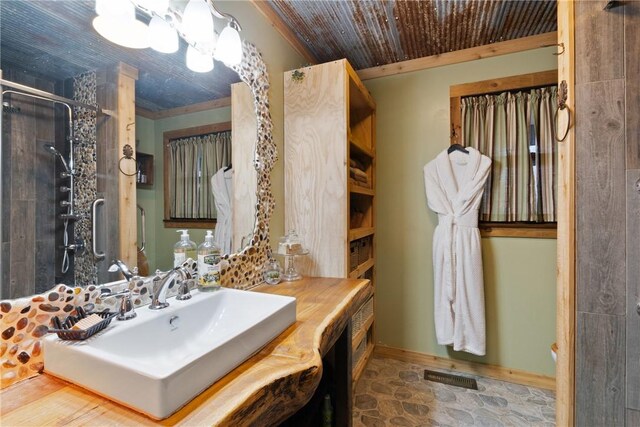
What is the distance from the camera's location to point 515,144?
6.79ft

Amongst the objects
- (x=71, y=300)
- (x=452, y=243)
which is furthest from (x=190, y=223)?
(x=452, y=243)

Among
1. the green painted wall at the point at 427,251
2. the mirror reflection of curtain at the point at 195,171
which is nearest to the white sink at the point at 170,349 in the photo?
the mirror reflection of curtain at the point at 195,171

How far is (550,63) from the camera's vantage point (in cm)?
200

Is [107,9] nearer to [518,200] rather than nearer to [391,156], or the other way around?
[391,156]

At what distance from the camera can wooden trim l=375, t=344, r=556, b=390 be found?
2020 millimetres

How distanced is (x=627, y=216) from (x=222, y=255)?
1.67 meters

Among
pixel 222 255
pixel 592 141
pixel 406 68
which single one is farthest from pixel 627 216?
pixel 406 68

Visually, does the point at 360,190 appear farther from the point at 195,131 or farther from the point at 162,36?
the point at 162,36

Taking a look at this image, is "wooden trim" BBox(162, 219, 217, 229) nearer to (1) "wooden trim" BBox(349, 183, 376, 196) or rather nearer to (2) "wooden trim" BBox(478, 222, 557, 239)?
(1) "wooden trim" BBox(349, 183, 376, 196)

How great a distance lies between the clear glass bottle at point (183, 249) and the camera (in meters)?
1.08

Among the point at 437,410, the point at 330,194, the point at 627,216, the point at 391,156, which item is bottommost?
the point at 437,410

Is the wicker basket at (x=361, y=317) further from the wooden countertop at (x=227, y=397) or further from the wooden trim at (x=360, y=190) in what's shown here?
the wooden countertop at (x=227, y=397)

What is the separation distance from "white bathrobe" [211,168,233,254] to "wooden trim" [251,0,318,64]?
1.03m

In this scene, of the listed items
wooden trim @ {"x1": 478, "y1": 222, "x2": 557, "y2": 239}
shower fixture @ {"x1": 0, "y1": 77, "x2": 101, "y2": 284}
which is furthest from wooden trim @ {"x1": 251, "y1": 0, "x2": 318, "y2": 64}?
wooden trim @ {"x1": 478, "y1": 222, "x2": 557, "y2": 239}
